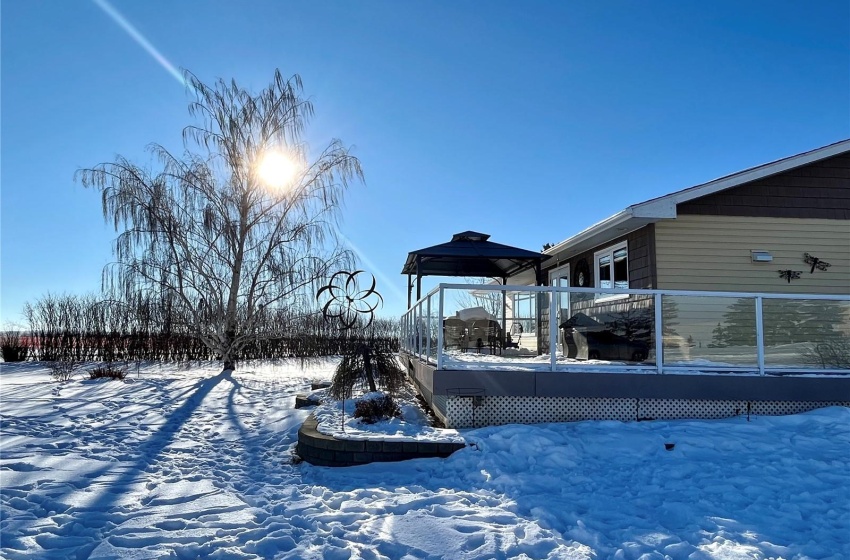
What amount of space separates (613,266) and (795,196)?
3090mm

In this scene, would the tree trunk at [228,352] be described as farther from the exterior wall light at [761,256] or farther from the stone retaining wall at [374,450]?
the exterior wall light at [761,256]

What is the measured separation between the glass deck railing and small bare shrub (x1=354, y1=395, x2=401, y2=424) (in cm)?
82

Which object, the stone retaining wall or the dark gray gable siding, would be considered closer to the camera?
the stone retaining wall

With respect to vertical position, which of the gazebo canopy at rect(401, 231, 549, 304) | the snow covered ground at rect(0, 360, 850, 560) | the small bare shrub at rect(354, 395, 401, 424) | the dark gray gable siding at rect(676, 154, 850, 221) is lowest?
the snow covered ground at rect(0, 360, 850, 560)

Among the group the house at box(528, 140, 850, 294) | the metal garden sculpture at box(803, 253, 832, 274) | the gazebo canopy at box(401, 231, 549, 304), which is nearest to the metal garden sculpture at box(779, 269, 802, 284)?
the house at box(528, 140, 850, 294)

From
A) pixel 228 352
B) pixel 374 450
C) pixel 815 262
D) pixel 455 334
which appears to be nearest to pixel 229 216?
pixel 228 352

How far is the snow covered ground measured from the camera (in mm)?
3020

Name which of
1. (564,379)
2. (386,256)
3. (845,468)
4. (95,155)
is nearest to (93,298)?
(95,155)

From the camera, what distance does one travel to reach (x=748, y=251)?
335 inches

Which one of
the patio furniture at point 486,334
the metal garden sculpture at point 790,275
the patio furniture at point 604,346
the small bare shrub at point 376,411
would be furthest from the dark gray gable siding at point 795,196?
the small bare shrub at point 376,411

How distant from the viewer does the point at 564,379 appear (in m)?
5.72

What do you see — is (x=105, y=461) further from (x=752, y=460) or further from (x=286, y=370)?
(x=286, y=370)

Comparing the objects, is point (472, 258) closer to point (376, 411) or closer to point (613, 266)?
point (613, 266)

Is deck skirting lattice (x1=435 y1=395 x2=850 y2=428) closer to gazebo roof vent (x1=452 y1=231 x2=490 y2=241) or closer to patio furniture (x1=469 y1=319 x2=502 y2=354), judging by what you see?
patio furniture (x1=469 y1=319 x2=502 y2=354)
